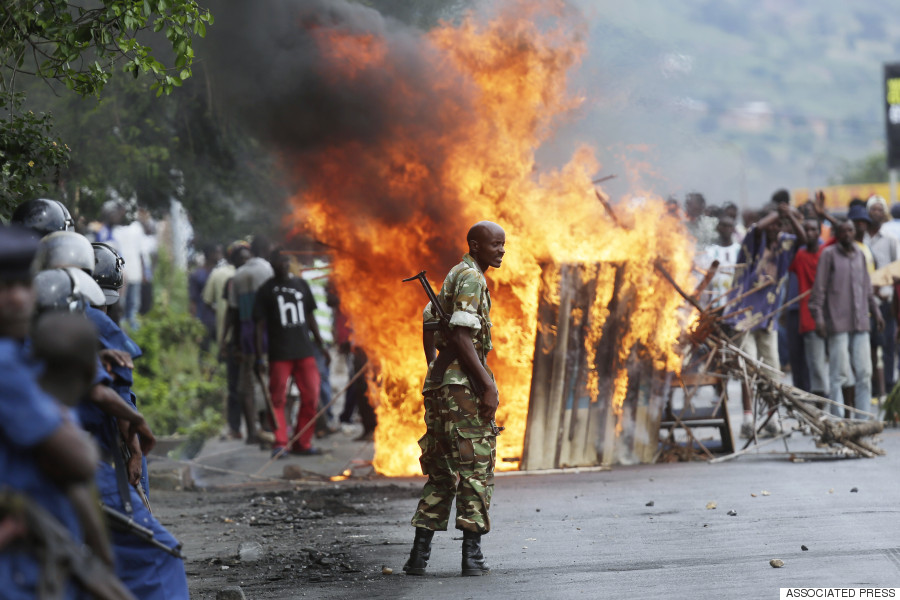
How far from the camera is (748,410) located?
10148 mm

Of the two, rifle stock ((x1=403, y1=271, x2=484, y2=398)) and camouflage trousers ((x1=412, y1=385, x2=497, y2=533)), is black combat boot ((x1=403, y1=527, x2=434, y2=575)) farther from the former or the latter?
rifle stock ((x1=403, y1=271, x2=484, y2=398))

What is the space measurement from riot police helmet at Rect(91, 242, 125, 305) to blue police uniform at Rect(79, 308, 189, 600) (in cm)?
70

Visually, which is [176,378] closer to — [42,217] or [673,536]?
[673,536]

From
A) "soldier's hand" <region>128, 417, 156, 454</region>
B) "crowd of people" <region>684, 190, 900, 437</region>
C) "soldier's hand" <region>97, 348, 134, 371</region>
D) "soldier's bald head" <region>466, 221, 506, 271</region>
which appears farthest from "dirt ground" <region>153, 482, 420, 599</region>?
"crowd of people" <region>684, 190, 900, 437</region>

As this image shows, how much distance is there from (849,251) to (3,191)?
26.1 ft

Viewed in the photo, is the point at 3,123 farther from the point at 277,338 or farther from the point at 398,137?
the point at 277,338

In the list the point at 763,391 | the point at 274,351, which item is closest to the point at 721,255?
the point at 763,391

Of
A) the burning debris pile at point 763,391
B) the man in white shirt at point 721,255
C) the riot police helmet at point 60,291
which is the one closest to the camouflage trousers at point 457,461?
the riot police helmet at point 60,291

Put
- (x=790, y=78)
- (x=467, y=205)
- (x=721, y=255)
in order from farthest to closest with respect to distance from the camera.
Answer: (x=790, y=78)
(x=721, y=255)
(x=467, y=205)

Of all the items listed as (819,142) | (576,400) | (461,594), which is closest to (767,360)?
(576,400)

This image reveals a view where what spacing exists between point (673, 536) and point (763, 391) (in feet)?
11.3

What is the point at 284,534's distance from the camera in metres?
6.97

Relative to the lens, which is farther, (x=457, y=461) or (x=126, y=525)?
(x=457, y=461)

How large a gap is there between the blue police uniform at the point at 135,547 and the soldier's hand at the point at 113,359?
0.09 ft
